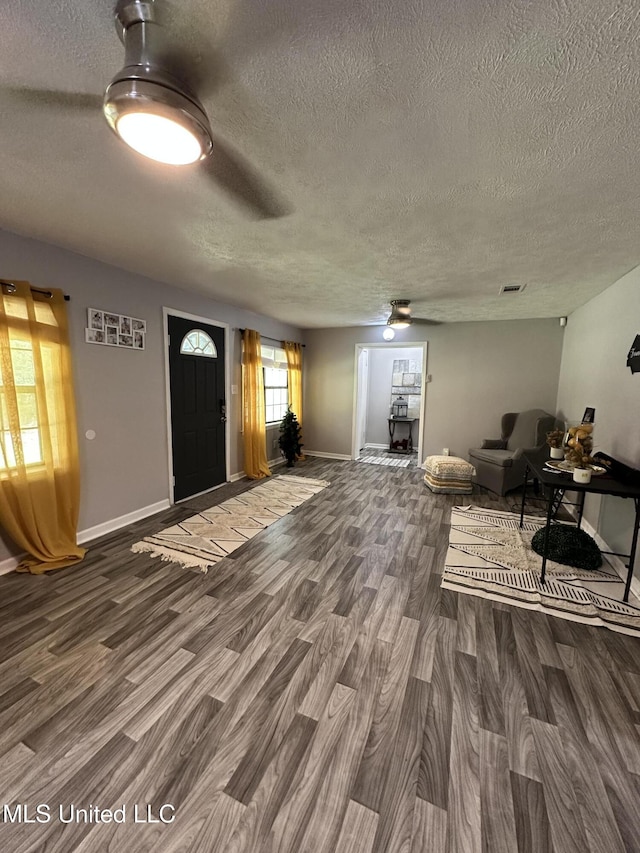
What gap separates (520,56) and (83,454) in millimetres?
3494

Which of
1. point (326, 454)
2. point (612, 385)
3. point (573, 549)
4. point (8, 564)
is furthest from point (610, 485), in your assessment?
point (326, 454)

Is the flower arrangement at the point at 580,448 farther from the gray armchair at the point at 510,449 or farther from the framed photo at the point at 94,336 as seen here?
the framed photo at the point at 94,336

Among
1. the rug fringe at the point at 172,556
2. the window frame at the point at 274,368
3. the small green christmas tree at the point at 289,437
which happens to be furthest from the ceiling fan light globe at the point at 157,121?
the small green christmas tree at the point at 289,437

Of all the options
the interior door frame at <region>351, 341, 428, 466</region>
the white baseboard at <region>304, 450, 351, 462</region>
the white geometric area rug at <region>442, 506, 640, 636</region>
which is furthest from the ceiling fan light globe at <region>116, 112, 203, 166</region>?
the white baseboard at <region>304, 450, 351, 462</region>

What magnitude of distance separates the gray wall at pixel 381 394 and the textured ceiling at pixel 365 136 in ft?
14.4

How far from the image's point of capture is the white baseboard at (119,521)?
2854 mm

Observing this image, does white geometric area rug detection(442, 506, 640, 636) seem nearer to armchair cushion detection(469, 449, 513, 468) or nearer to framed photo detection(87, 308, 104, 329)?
armchair cushion detection(469, 449, 513, 468)

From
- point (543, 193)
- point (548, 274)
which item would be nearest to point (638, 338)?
point (548, 274)

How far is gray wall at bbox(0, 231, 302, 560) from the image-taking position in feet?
8.20

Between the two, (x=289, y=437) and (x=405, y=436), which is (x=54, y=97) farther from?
(x=405, y=436)

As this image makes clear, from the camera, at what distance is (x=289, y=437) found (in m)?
5.58

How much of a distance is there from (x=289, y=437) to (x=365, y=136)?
14.8 feet

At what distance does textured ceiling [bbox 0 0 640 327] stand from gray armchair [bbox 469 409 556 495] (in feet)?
7.44

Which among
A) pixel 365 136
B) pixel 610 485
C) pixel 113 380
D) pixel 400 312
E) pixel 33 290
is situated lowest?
pixel 610 485
